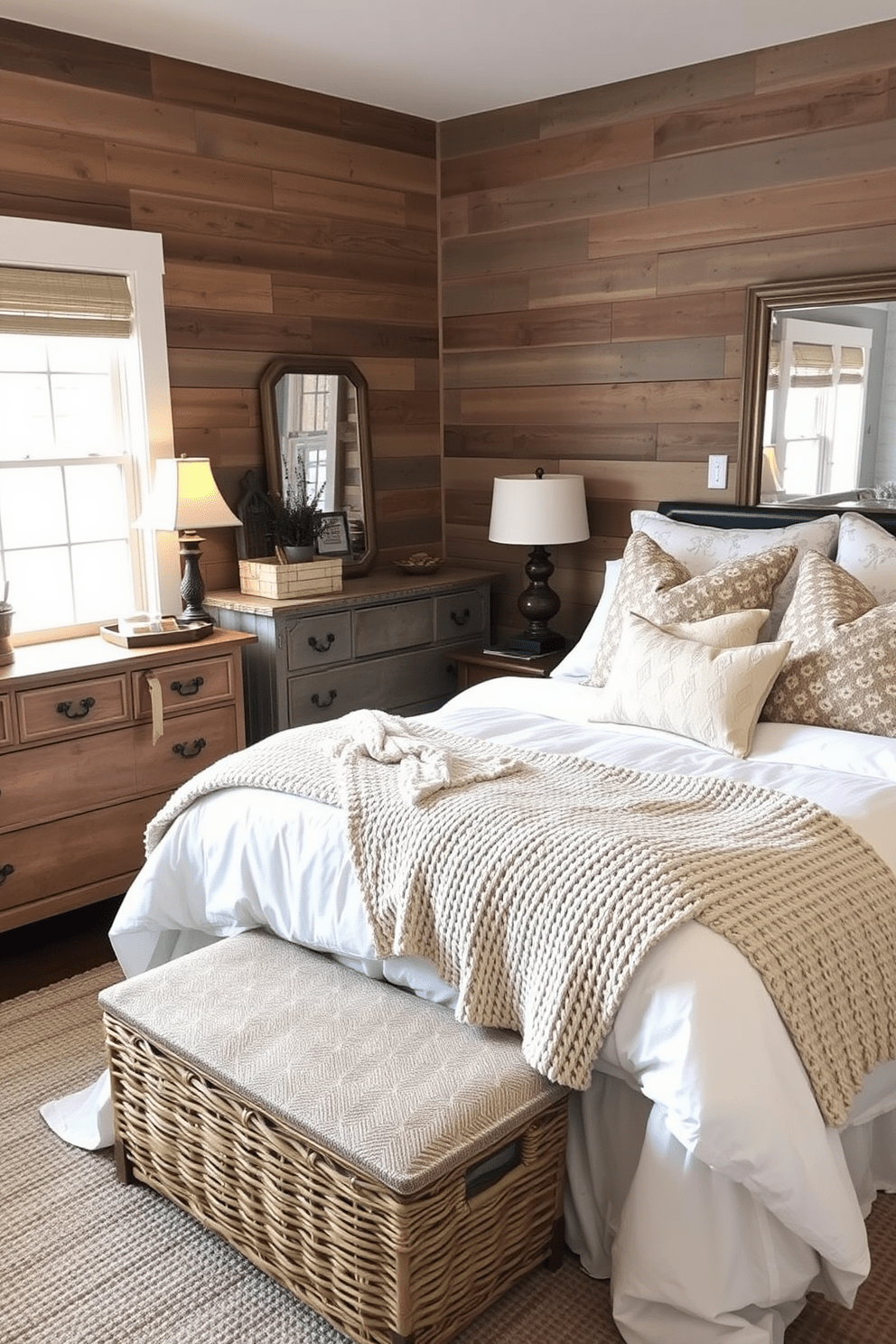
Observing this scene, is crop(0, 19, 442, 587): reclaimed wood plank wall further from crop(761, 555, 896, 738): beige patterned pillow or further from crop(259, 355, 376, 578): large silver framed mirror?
crop(761, 555, 896, 738): beige patterned pillow

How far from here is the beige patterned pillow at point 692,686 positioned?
8.99 feet

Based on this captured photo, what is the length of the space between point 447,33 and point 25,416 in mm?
1707

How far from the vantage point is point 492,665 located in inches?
164

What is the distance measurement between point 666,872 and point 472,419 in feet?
10.0

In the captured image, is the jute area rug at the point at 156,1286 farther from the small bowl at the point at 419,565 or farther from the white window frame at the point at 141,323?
the small bowl at the point at 419,565

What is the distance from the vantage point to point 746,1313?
6.20 ft

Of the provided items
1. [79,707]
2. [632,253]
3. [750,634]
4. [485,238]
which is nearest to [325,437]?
[485,238]

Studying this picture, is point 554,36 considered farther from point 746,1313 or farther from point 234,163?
point 746,1313

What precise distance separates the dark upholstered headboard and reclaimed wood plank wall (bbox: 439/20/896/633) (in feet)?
0.27

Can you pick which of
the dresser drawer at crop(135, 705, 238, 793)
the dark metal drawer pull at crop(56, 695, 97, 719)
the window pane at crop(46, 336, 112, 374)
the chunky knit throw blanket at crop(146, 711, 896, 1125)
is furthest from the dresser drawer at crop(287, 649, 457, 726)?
the chunky knit throw blanket at crop(146, 711, 896, 1125)

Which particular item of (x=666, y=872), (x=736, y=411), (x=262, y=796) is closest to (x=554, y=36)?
(x=736, y=411)

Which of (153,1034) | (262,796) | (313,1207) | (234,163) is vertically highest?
(234,163)

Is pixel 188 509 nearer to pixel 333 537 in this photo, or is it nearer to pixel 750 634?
pixel 333 537

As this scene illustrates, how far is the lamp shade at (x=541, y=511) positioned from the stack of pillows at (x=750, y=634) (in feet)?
2.14
